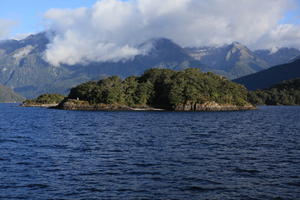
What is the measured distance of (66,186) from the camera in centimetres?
3700

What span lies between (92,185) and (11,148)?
3130 centimetres

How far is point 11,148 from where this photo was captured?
6228 cm

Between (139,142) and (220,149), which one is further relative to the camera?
(139,142)

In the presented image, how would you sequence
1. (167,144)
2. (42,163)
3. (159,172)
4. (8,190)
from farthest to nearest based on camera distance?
(167,144) → (42,163) → (159,172) → (8,190)

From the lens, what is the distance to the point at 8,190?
117 ft

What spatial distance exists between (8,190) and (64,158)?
1597cm

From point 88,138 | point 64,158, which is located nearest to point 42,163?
point 64,158

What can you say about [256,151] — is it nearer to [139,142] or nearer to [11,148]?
[139,142]

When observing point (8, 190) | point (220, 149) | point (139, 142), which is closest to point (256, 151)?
point (220, 149)

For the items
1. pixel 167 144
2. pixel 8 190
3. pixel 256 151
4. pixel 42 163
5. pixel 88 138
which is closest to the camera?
pixel 8 190

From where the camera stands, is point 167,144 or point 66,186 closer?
point 66,186

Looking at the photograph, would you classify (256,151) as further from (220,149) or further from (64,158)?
(64,158)

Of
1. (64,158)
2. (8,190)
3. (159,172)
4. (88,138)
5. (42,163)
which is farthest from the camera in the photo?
(88,138)

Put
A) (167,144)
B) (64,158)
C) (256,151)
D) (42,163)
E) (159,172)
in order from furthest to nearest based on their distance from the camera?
(167,144) → (256,151) → (64,158) → (42,163) → (159,172)
